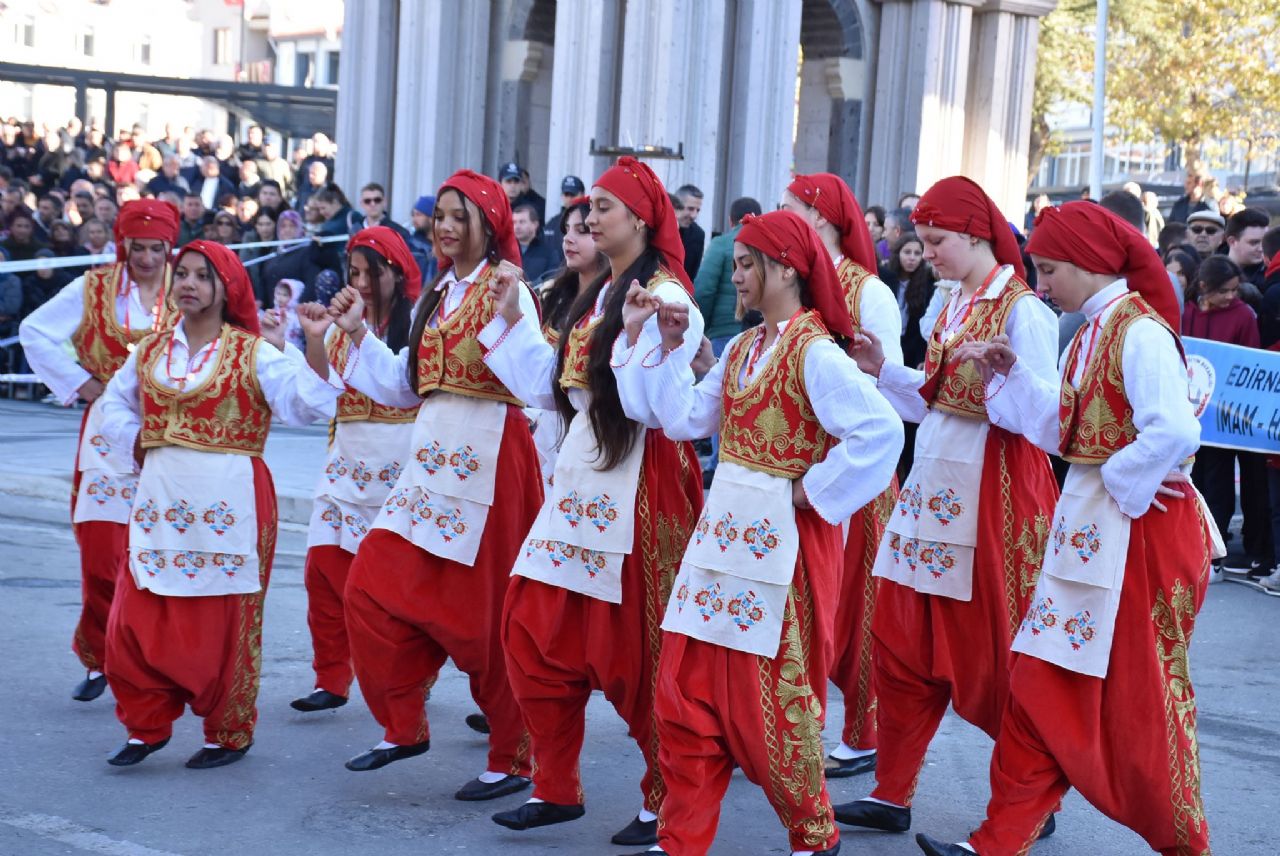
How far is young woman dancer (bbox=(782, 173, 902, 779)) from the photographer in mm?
6473

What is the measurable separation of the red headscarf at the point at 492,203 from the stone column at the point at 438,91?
13.7 meters

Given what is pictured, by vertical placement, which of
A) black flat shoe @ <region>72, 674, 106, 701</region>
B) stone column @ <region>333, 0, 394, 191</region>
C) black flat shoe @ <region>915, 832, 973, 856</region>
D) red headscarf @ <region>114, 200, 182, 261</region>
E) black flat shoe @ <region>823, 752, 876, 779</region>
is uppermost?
stone column @ <region>333, 0, 394, 191</region>

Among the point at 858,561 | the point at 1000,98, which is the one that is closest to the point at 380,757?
the point at 858,561

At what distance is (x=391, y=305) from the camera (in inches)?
279

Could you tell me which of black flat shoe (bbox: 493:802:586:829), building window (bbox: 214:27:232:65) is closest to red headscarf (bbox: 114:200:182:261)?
black flat shoe (bbox: 493:802:586:829)

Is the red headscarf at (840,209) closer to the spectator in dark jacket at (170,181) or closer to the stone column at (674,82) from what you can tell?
the stone column at (674,82)

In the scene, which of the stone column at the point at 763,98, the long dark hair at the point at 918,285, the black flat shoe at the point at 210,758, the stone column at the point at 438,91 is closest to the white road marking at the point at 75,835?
the black flat shoe at the point at 210,758

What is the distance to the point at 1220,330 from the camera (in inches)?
426

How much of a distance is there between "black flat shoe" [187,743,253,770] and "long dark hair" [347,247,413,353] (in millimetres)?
1683

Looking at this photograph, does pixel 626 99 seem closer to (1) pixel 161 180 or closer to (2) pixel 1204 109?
(1) pixel 161 180

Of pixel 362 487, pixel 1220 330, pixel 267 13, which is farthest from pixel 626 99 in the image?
pixel 267 13

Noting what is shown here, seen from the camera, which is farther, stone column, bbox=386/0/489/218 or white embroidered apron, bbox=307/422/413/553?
stone column, bbox=386/0/489/218

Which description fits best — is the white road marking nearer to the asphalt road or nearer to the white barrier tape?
the asphalt road

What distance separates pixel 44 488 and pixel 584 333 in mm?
7650
